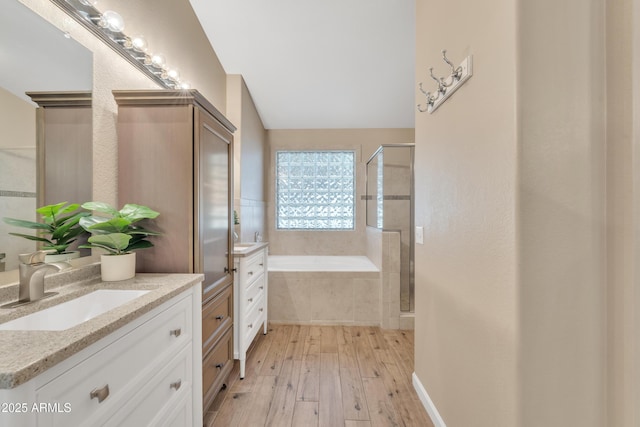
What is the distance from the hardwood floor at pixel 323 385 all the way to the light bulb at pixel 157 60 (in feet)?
7.28

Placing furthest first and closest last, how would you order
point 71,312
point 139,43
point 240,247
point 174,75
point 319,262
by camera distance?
1. point 319,262
2. point 240,247
3. point 174,75
4. point 139,43
5. point 71,312

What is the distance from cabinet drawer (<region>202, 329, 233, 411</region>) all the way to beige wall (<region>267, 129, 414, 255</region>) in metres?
2.30

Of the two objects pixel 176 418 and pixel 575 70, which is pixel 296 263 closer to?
pixel 176 418

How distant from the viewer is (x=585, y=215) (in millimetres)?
946

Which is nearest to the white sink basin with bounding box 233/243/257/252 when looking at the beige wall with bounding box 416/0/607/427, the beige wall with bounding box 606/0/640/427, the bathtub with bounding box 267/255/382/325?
the bathtub with bounding box 267/255/382/325

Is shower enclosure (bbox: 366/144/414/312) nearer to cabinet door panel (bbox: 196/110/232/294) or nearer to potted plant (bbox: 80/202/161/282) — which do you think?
cabinet door panel (bbox: 196/110/232/294)

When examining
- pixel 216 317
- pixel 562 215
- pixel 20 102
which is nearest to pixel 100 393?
pixel 216 317

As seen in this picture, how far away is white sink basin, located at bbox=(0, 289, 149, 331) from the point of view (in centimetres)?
90

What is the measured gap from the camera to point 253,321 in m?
2.34

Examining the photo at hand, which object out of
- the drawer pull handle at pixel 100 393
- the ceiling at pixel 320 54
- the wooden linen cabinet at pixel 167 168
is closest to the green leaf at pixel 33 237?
the wooden linen cabinet at pixel 167 168

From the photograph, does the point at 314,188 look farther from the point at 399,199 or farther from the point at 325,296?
the point at 325,296

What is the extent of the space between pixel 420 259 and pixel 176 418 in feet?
5.00

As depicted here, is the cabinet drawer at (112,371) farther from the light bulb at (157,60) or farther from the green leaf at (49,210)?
the light bulb at (157,60)

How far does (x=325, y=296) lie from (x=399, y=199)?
4.71ft
